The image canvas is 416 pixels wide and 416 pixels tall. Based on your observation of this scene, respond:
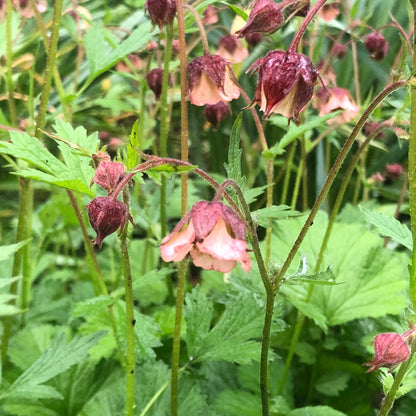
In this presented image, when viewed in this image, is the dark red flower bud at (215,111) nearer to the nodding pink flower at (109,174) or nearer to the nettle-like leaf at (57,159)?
the nettle-like leaf at (57,159)

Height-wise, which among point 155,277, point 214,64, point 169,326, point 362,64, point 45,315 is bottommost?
point 45,315

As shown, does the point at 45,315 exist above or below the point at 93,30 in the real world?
below

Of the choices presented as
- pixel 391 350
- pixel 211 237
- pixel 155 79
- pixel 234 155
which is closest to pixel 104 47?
pixel 155 79

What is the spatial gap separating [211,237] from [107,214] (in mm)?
129

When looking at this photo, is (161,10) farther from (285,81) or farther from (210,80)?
(285,81)

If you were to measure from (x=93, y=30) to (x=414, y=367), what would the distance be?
0.86 m

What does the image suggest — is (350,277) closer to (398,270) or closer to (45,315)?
(398,270)

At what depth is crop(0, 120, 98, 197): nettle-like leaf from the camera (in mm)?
671

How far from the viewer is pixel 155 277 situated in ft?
3.12

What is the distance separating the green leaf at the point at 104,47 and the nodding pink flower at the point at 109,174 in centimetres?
32

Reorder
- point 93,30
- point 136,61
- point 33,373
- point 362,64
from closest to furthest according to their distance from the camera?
1. point 33,373
2. point 93,30
3. point 136,61
4. point 362,64

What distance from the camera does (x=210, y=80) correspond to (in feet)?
2.61

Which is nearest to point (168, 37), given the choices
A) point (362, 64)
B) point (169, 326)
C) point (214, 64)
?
point (214, 64)

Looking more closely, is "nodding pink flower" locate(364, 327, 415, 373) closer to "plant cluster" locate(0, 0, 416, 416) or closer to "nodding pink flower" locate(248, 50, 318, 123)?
"plant cluster" locate(0, 0, 416, 416)
